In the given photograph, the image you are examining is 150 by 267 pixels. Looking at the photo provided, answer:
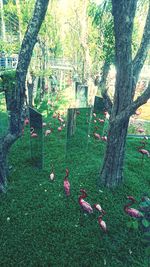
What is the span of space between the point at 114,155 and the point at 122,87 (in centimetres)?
148

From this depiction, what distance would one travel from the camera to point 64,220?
4223 millimetres

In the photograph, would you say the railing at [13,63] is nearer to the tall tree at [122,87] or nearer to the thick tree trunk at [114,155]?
the tall tree at [122,87]

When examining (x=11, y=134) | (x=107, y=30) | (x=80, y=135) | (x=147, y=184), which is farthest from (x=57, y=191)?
(x=107, y=30)

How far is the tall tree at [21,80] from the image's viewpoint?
4203 mm

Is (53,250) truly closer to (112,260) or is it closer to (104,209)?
(112,260)

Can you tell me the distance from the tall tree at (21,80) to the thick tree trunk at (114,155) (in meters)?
2.03

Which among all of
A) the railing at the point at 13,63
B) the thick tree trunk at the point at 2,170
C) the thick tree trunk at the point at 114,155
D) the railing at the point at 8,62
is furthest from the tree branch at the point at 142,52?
the railing at the point at 8,62

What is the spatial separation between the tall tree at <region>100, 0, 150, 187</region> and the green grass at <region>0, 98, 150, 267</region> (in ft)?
1.93

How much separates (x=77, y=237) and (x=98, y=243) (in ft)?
1.22

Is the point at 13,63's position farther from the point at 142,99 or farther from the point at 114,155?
the point at 142,99

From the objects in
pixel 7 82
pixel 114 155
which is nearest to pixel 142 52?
pixel 114 155

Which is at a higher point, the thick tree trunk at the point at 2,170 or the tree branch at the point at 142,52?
the tree branch at the point at 142,52

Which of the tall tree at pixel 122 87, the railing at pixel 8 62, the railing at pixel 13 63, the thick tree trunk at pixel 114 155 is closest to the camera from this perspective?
the tall tree at pixel 122 87

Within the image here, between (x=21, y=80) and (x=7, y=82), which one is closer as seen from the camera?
(x=21, y=80)
